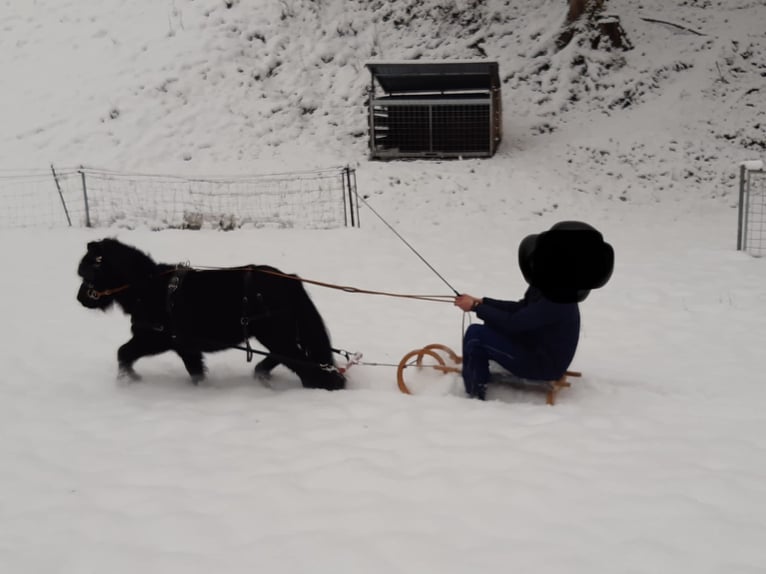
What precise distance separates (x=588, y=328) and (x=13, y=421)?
4103 mm

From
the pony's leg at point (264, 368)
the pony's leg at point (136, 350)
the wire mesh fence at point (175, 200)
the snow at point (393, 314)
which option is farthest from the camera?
the wire mesh fence at point (175, 200)

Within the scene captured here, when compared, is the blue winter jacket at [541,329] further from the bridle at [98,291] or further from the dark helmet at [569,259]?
the bridle at [98,291]

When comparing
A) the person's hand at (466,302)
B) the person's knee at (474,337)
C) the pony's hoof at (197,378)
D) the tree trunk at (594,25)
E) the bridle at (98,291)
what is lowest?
the pony's hoof at (197,378)

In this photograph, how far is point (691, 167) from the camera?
10.8m

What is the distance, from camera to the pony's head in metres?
4.13

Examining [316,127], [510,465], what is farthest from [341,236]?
[510,465]

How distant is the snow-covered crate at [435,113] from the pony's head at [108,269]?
7.09m

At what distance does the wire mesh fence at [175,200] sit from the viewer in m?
9.20

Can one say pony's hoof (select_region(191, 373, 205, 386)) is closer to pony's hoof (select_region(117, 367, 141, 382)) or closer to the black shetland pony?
the black shetland pony

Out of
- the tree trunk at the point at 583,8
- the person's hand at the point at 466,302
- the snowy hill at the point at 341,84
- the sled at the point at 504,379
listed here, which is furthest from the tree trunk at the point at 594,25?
the person's hand at the point at 466,302

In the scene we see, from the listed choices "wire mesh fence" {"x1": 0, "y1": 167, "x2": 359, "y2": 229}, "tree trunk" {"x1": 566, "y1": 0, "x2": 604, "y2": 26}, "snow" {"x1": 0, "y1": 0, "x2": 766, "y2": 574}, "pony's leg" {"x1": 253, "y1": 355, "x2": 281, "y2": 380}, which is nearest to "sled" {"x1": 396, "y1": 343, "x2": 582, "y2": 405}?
A: "snow" {"x1": 0, "y1": 0, "x2": 766, "y2": 574}

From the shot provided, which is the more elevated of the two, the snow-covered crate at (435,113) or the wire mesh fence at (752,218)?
the snow-covered crate at (435,113)

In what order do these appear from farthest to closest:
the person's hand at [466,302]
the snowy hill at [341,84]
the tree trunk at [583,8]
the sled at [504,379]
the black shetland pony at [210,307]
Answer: the tree trunk at [583,8]
the snowy hill at [341,84]
the black shetland pony at [210,307]
the sled at [504,379]
the person's hand at [466,302]

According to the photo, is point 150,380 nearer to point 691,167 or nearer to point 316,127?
point 316,127
